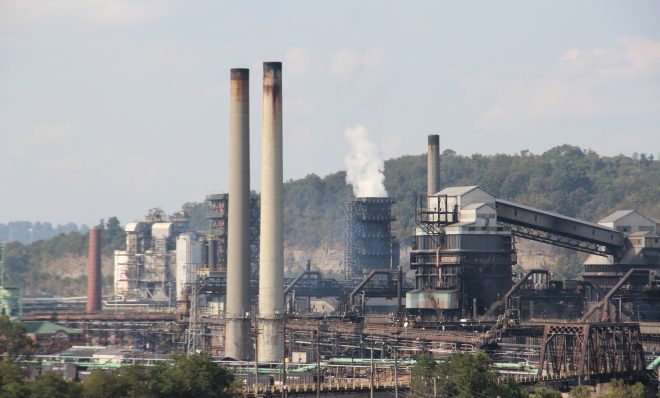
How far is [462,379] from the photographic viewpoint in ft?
283

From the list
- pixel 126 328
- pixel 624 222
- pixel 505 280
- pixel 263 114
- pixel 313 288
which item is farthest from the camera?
pixel 313 288

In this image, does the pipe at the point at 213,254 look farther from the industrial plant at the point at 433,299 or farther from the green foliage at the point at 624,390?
the green foliage at the point at 624,390

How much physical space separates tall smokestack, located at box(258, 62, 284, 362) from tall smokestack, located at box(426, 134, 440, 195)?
4544cm

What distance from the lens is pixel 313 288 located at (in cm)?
16125

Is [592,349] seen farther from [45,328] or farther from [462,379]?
[45,328]

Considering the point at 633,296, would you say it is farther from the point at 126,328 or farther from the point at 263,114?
→ the point at 126,328

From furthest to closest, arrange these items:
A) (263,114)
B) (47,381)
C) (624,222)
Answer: (624,222) < (263,114) < (47,381)

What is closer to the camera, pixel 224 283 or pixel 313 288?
pixel 224 283

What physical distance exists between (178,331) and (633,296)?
44569mm

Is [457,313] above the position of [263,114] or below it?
below

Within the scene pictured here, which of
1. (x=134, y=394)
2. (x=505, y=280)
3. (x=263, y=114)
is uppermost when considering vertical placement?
(x=263, y=114)

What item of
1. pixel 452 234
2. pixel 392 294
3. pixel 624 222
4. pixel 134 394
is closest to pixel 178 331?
pixel 392 294

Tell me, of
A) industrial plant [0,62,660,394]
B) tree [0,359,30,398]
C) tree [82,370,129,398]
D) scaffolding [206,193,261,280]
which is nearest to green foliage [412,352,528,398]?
industrial plant [0,62,660,394]

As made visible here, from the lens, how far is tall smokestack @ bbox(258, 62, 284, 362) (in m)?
116
